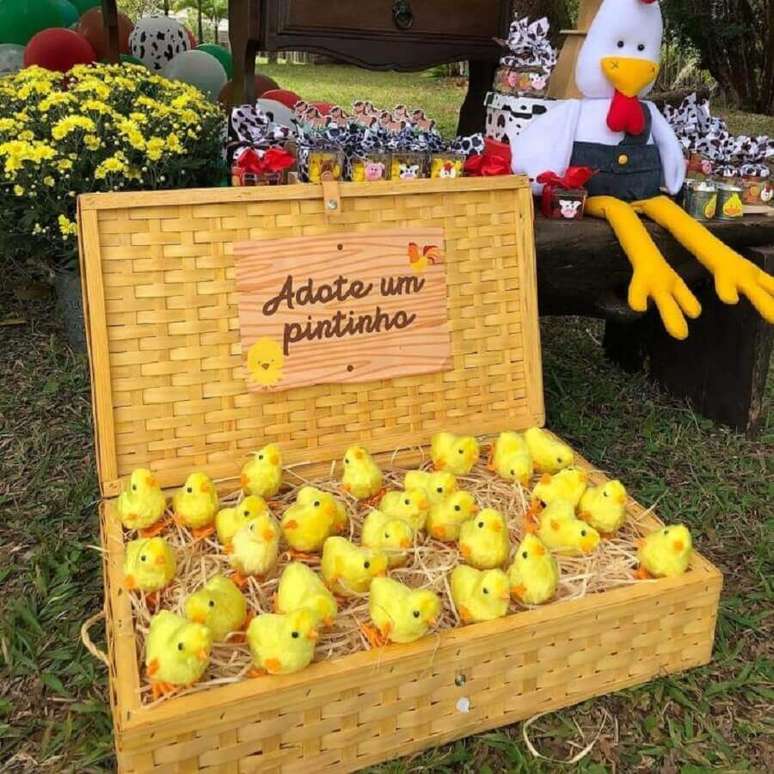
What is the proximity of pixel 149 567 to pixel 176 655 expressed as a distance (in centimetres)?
20

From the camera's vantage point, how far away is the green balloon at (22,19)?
11.9ft

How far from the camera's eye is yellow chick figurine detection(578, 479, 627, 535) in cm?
133

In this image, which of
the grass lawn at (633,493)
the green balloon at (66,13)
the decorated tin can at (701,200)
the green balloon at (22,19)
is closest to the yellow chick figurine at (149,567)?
the grass lawn at (633,493)

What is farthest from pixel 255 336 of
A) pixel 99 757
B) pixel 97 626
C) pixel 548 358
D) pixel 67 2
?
pixel 67 2

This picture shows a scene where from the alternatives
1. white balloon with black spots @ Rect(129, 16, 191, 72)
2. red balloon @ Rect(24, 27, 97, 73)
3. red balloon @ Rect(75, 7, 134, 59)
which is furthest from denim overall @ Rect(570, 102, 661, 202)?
white balloon with black spots @ Rect(129, 16, 191, 72)

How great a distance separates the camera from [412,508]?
52.1 inches

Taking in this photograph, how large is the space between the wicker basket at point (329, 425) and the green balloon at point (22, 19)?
282 cm

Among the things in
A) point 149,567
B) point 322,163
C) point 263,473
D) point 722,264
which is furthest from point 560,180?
point 149,567

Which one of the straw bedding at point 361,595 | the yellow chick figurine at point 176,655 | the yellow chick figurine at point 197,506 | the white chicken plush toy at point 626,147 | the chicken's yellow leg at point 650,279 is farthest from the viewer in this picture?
the white chicken plush toy at point 626,147

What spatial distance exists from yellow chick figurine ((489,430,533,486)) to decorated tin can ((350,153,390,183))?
2.11 feet

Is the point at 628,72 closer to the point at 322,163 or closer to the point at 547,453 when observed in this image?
the point at 322,163

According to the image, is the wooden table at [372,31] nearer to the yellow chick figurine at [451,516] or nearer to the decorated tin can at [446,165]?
the decorated tin can at [446,165]

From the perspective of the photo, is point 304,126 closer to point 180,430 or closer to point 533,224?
point 533,224

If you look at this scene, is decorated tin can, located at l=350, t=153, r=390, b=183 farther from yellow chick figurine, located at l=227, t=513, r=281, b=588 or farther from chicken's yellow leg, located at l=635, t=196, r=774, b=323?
yellow chick figurine, located at l=227, t=513, r=281, b=588
